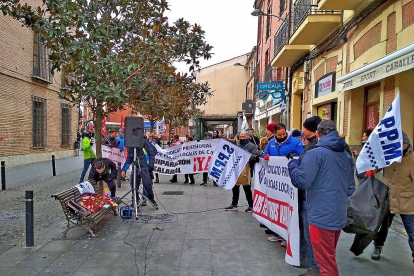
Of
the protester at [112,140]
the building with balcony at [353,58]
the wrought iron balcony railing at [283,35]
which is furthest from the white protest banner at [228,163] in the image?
the wrought iron balcony railing at [283,35]

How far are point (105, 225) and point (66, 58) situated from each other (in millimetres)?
3351

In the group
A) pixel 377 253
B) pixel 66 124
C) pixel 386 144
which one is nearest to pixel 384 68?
pixel 386 144

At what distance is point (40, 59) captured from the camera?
728 inches

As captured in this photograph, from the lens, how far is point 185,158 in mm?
10914

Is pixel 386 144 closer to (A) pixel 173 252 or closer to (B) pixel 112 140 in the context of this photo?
(A) pixel 173 252

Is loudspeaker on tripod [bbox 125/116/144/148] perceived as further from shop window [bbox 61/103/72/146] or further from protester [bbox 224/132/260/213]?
shop window [bbox 61/103/72/146]

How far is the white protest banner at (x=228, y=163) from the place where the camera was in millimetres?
6797

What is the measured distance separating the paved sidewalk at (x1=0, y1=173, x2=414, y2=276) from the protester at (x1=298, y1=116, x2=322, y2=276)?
1.11 feet

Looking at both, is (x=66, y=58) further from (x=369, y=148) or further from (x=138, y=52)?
(x=369, y=148)

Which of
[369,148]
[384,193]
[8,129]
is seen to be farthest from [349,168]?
[8,129]

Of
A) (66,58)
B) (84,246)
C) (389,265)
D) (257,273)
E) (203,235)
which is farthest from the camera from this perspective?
(66,58)

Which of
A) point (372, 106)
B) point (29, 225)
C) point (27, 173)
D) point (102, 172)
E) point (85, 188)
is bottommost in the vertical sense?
point (27, 173)

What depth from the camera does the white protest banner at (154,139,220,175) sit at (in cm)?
1063

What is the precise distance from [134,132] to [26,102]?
12735 mm
